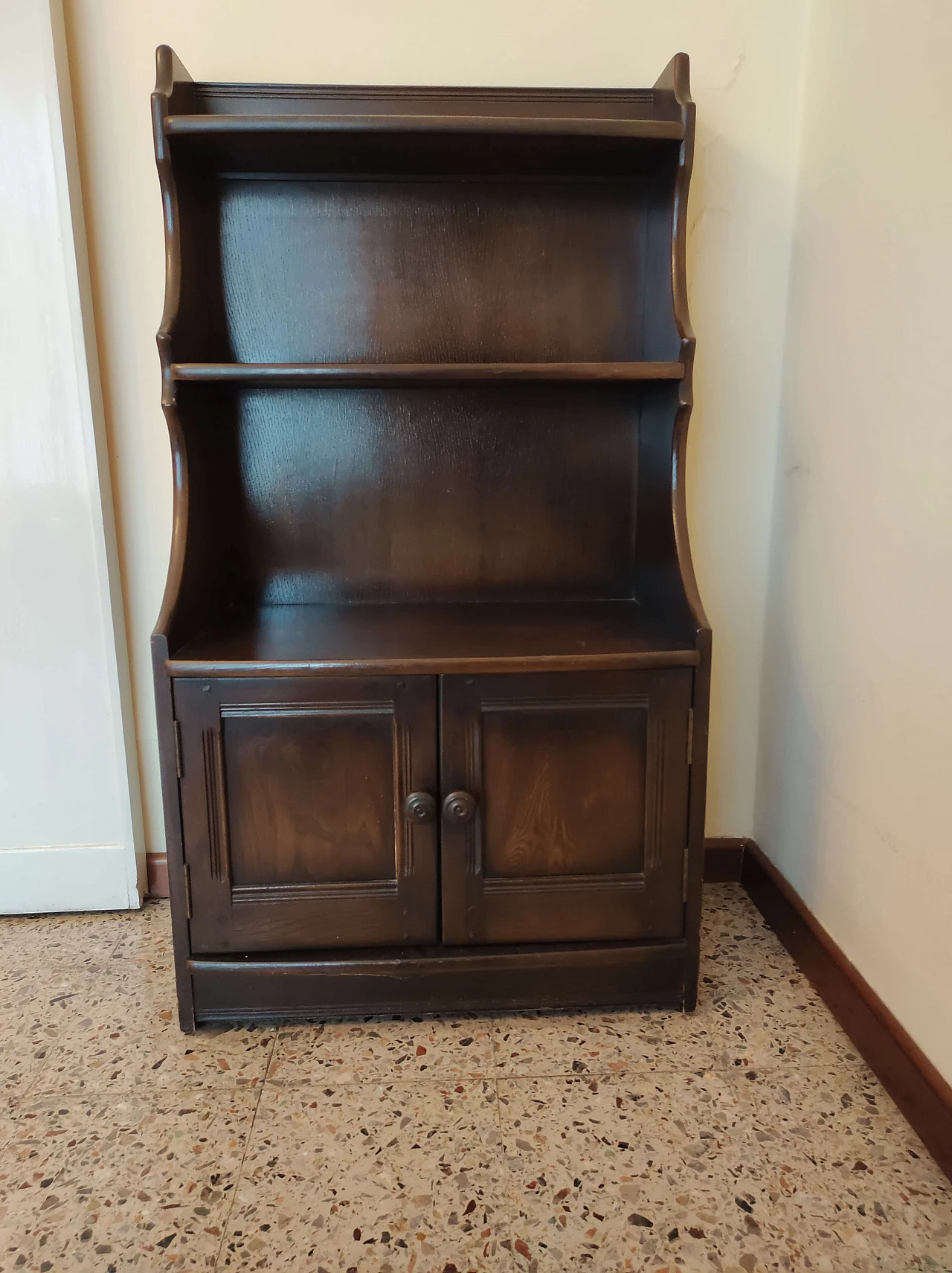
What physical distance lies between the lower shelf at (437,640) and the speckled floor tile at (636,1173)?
69 cm

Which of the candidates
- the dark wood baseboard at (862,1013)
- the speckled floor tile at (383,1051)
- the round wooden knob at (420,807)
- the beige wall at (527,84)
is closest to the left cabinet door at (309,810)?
the round wooden knob at (420,807)

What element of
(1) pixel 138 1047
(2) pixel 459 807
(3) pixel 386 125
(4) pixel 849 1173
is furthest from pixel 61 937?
(3) pixel 386 125

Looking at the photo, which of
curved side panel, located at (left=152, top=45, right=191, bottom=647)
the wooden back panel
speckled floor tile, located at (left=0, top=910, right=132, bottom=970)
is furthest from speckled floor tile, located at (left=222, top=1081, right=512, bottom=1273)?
the wooden back panel

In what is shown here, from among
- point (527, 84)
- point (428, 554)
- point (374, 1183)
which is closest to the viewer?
point (374, 1183)

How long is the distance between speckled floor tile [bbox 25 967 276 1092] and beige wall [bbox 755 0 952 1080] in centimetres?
109

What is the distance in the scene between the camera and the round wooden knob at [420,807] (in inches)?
54.3

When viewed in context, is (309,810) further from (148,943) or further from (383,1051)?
(148,943)

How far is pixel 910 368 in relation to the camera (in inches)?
50.0

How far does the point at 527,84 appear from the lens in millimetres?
1596

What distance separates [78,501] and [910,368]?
1.57 m

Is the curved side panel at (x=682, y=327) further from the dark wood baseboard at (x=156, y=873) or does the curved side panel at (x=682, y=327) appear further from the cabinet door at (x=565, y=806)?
the dark wood baseboard at (x=156, y=873)

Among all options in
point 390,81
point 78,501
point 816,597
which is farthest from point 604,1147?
point 390,81

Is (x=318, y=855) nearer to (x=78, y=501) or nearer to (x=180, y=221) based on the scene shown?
(x=78, y=501)

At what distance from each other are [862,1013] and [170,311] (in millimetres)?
1678
